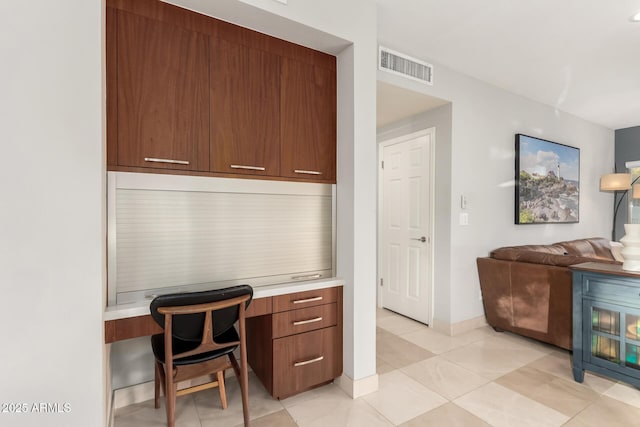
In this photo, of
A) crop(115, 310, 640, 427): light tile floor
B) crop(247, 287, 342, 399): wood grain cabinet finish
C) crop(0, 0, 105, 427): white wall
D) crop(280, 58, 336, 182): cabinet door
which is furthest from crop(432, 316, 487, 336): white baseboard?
crop(0, 0, 105, 427): white wall

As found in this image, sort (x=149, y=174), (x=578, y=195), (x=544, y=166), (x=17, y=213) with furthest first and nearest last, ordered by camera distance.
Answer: (x=578, y=195)
(x=544, y=166)
(x=149, y=174)
(x=17, y=213)

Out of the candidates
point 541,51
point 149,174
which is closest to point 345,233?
point 149,174

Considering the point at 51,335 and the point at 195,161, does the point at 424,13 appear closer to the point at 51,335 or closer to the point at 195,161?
the point at 195,161

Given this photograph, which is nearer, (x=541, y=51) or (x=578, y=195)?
(x=541, y=51)

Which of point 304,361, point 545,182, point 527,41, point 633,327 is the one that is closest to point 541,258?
point 633,327

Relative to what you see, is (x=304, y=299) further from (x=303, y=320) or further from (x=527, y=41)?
(x=527, y=41)

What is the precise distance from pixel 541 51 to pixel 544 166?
67.0 inches

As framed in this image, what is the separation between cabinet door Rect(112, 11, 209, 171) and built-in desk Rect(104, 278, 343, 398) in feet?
3.17

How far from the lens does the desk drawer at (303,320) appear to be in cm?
202

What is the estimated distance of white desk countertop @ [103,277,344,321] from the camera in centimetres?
156

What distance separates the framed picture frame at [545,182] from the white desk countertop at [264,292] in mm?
2781

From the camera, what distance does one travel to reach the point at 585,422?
73.5 inches

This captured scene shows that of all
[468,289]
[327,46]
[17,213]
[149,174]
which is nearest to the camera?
[17,213]

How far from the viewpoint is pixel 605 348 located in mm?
2229
